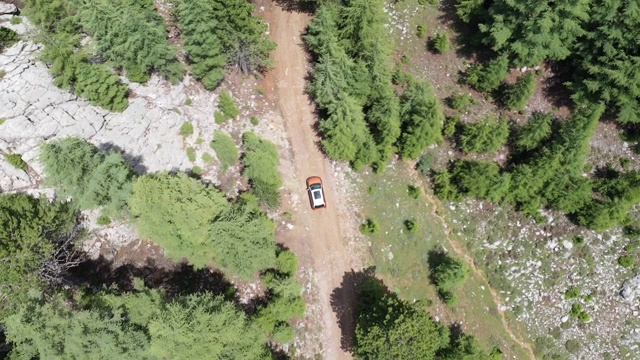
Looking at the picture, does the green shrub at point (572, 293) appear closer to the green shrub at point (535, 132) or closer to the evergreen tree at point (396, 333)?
the evergreen tree at point (396, 333)

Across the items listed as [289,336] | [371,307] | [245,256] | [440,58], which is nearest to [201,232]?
[245,256]

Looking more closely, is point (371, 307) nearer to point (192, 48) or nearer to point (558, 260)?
point (558, 260)

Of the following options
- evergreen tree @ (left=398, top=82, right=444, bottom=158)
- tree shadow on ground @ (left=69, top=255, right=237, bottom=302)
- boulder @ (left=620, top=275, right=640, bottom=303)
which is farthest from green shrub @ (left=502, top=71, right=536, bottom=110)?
tree shadow on ground @ (left=69, top=255, right=237, bottom=302)

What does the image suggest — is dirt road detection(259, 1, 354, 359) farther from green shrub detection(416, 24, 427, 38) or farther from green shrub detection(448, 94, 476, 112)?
green shrub detection(448, 94, 476, 112)

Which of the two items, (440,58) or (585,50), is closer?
(585,50)

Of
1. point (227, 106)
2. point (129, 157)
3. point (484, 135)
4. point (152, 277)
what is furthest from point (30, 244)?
point (484, 135)

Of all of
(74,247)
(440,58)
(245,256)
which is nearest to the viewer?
(245,256)
